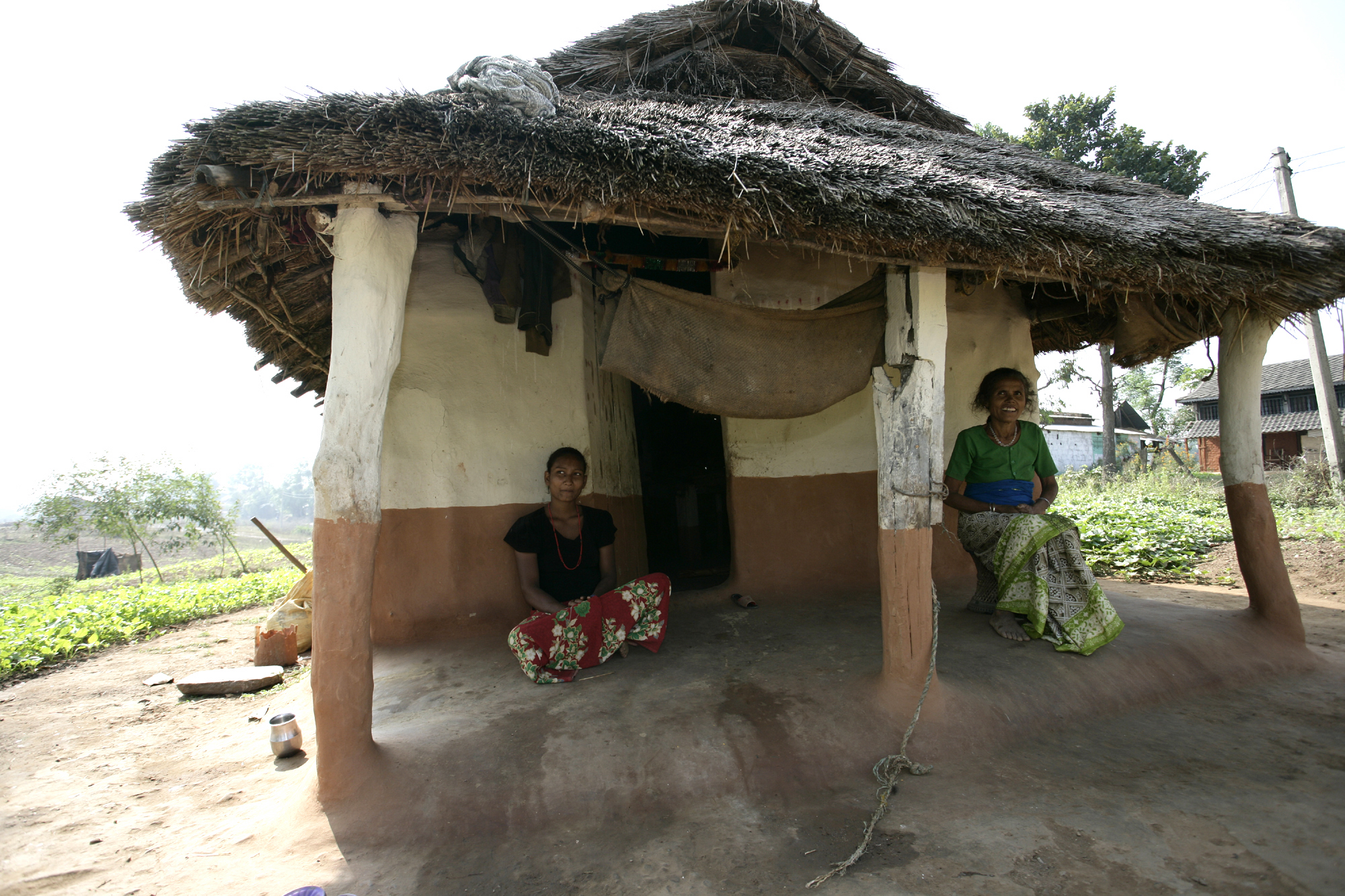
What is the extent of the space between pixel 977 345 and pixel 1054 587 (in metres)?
2.11

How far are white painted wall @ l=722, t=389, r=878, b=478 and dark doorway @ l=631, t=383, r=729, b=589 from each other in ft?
6.13

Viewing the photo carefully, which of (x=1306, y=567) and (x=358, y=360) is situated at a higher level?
(x=358, y=360)

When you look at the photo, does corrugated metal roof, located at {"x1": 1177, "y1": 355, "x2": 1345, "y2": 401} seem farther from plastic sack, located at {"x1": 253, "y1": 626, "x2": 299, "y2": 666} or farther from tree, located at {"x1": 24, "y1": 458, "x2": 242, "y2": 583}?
tree, located at {"x1": 24, "y1": 458, "x2": 242, "y2": 583}

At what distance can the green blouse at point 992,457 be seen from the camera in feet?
12.7

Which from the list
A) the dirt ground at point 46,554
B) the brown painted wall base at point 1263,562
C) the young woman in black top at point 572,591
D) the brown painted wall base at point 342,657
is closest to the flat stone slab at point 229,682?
the young woman in black top at point 572,591

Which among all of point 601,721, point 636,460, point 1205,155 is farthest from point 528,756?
point 1205,155

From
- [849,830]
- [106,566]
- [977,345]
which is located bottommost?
[849,830]

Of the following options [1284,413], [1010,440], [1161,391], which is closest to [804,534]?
[1010,440]

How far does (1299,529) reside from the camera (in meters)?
8.30

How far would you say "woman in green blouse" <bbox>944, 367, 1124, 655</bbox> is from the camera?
352 cm

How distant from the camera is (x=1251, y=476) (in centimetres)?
411

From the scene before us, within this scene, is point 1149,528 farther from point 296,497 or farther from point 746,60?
point 296,497

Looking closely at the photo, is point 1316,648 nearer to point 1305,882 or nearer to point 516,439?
point 1305,882

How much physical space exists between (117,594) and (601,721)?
354 inches
